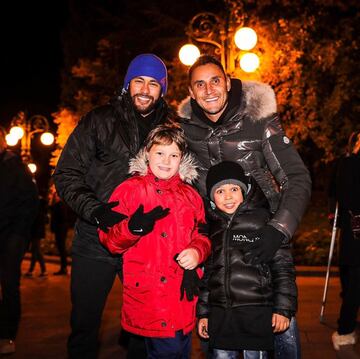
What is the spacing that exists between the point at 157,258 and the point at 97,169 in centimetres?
80

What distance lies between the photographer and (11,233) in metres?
6.14

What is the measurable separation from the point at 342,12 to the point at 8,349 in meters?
14.9

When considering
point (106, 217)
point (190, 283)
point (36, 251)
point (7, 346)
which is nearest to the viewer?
point (106, 217)

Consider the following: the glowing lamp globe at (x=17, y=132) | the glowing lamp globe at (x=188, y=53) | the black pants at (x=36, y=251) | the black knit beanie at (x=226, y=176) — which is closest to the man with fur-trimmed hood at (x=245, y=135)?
the black knit beanie at (x=226, y=176)

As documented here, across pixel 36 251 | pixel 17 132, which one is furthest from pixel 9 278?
pixel 17 132

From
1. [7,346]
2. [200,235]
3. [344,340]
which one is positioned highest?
[200,235]

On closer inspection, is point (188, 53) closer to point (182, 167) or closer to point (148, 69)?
point (148, 69)

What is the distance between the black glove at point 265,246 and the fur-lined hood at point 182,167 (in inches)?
24.6

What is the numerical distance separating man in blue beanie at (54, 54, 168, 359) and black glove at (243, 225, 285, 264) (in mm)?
1033

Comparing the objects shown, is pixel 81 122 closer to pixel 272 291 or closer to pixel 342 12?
pixel 272 291

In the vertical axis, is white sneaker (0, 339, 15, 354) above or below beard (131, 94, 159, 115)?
below

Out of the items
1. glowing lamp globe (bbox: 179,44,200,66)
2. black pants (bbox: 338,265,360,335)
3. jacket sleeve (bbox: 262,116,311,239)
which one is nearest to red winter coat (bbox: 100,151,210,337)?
jacket sleeve (bbox: 262,116,311,239)

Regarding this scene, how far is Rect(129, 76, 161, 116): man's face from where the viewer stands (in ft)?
13.5

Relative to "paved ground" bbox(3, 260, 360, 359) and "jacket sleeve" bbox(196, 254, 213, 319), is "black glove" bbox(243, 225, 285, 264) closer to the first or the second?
"jacket sleeve" bbox(196, 254, 213, 319)
